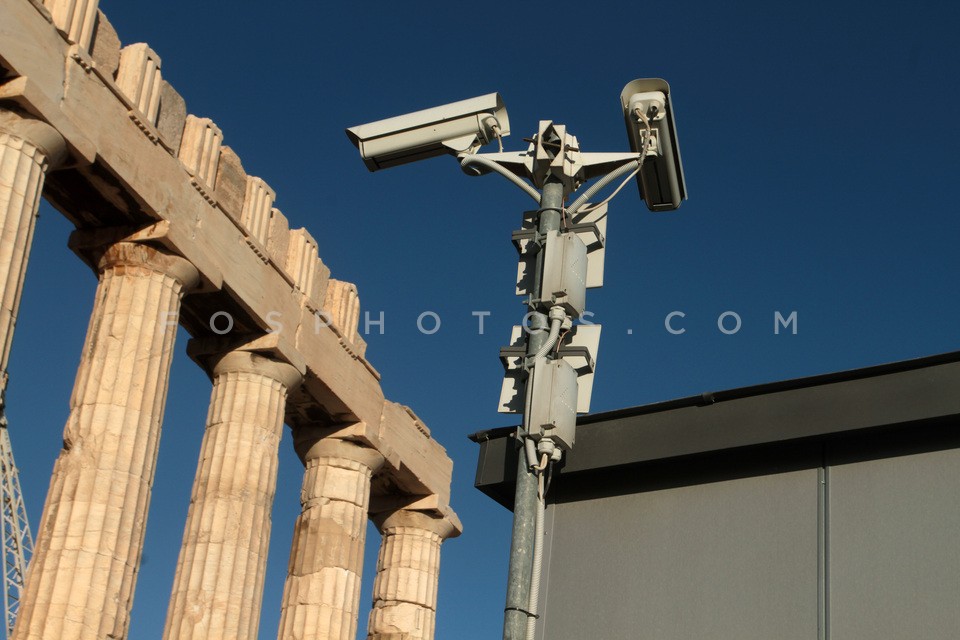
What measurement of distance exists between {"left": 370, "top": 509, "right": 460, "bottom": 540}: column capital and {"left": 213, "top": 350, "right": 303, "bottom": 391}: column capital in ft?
19.7

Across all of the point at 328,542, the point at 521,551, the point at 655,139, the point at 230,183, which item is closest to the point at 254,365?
the point at 230,183

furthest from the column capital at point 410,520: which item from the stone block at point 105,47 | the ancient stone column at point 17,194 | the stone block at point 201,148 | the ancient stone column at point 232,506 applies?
the ancient stone column at point 17,194

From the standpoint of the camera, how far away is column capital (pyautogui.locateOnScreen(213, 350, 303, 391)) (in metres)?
22.2

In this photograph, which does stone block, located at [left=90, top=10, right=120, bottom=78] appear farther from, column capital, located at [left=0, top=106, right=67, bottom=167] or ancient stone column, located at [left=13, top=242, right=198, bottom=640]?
ancient stone column, located at [left=13, top=242, right=198, bottom=640]

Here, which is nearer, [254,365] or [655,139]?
[655,139]

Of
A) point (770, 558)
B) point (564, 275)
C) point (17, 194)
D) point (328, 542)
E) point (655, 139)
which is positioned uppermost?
point (17, 194)

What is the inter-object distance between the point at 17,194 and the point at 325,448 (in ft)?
31.9

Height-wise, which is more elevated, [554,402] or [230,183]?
[230,183]

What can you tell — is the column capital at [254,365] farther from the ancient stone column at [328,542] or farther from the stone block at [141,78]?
the stone block at [141,78]

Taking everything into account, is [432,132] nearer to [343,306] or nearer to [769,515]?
[769,515]

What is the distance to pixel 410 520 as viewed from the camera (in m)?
27.8

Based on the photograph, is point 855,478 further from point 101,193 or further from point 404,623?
point 404,623

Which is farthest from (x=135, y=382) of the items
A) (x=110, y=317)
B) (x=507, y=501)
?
(x=507, y=501)

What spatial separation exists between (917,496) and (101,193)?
13477 mm
